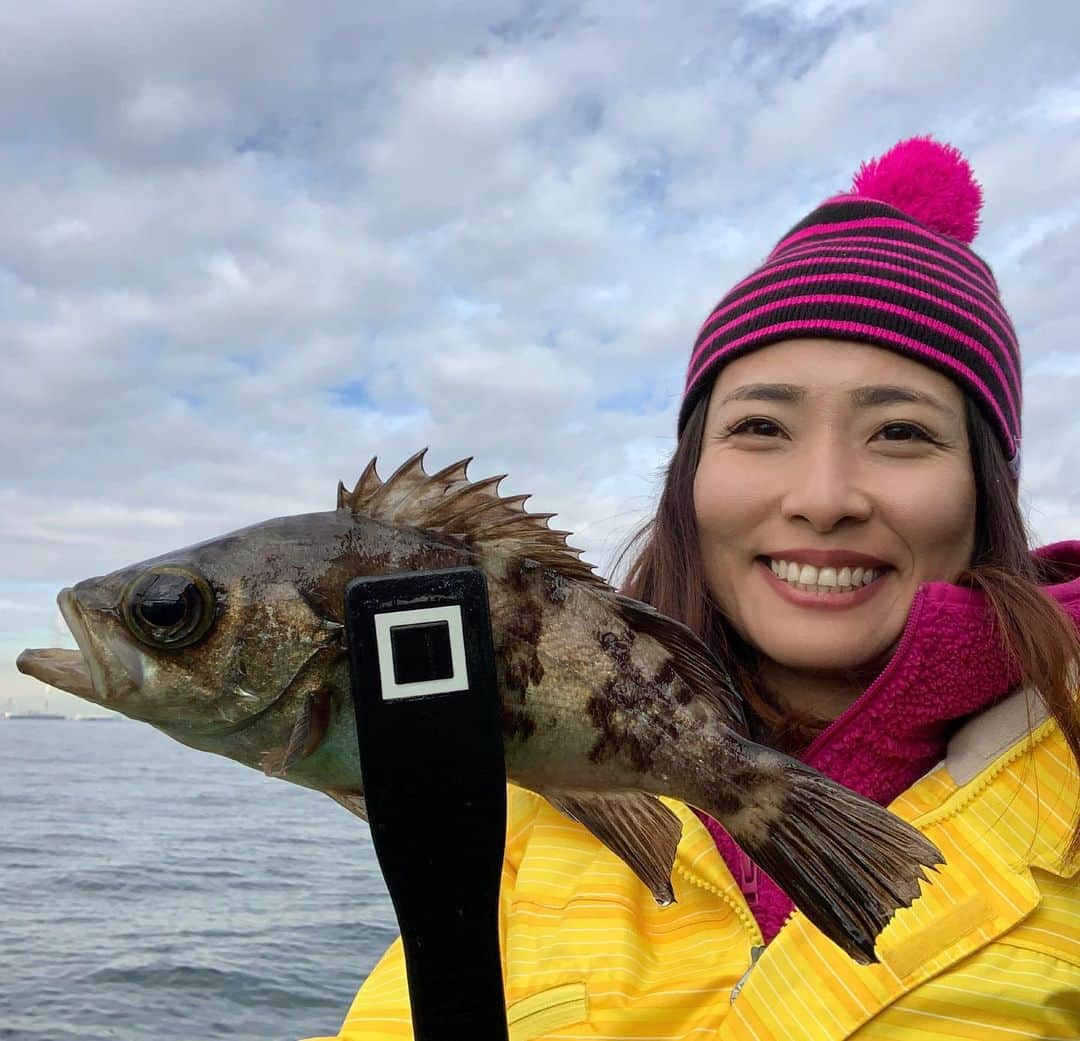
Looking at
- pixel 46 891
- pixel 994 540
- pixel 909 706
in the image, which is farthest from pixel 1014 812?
pixel 46 891

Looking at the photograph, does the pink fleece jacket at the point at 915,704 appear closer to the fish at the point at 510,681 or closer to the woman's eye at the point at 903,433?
the woman's eye at the point at 903,433

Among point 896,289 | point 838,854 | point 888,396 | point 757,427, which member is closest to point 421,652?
point 838,854

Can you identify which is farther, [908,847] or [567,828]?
[567,828]

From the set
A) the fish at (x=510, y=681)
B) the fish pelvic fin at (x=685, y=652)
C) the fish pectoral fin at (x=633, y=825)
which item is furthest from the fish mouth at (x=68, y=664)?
the fish pelvic fin at (x=685, y=652)

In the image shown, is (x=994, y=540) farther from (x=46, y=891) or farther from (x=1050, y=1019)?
(x=46, y=891)

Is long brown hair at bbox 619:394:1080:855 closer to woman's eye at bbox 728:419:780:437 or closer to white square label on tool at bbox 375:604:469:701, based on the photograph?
woman's eye at bbox 728:419:780:437

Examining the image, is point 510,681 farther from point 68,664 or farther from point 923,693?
point 923,693
